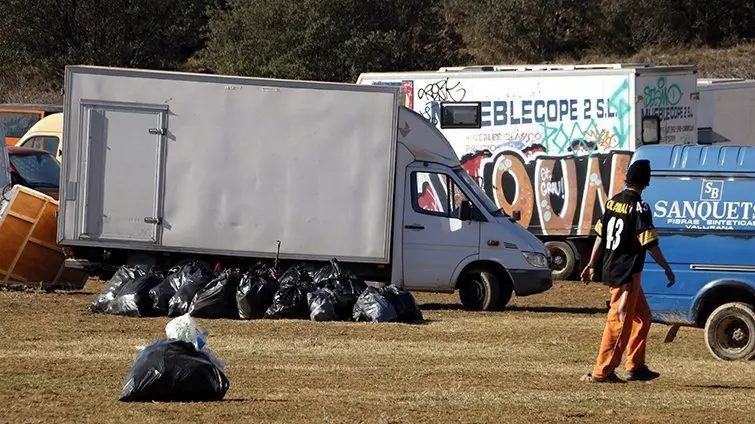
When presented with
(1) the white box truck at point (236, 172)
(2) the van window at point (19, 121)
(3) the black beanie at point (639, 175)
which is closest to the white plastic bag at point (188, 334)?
(3) the black beanie at point (639, 175)

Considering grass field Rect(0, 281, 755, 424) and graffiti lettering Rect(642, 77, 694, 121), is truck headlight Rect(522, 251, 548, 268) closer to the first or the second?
grass field Rect(0, 281, 755, 424)

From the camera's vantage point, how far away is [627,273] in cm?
1144

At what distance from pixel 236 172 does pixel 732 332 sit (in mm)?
7248

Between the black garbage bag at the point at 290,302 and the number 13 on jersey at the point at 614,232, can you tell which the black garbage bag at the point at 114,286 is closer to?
the black garbage bag at the point at 290,302

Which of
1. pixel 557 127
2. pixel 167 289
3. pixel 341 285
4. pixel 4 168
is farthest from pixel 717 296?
pixel 4 168

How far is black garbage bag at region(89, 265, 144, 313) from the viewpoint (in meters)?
16.6

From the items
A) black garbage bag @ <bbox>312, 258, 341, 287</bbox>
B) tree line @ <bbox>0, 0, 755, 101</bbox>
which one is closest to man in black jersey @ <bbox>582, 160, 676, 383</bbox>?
black garbage bag @ <bbox>312, 258, 341, 287</bbox>

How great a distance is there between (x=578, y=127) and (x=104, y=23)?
29.9 metres

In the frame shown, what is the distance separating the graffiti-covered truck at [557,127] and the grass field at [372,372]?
16.6 ft

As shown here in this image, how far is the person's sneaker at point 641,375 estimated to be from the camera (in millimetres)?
11719

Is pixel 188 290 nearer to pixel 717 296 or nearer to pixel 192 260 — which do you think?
pixel 192 260

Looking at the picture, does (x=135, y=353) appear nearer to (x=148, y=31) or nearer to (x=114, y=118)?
(x=114, y=118)

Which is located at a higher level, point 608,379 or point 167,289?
point 167,289

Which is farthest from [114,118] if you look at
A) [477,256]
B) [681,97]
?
[681,97]
